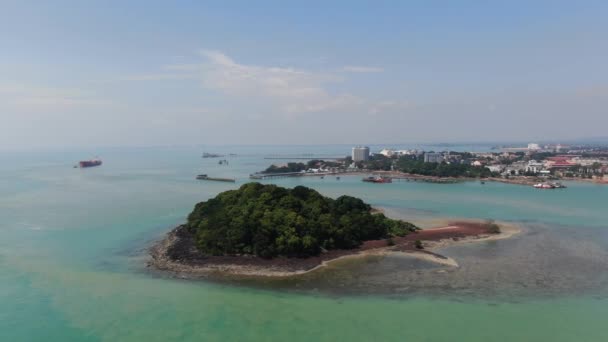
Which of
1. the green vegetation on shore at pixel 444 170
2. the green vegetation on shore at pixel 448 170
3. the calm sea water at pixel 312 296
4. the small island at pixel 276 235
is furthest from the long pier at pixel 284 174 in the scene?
the small island at pixel 276 235

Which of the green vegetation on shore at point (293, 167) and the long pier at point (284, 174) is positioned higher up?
the green vegetation on shore at point (293, 167)

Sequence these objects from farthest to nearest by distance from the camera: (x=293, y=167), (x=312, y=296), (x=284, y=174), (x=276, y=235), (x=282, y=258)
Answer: (x=293, y=167) → (x=284, y=174) → (x=276, y=235) → (x=282, y=258) → (x=312, y=296)

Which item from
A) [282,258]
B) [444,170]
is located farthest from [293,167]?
[282,258]

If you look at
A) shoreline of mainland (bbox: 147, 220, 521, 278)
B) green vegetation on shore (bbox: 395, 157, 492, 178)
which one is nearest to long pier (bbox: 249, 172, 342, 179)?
green vegetation on shore (bbox: 395, 157, 492, 178)

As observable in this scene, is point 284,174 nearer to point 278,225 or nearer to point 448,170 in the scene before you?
point 448,170

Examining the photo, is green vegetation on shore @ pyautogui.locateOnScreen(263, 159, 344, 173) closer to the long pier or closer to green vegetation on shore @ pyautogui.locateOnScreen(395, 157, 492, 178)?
the long pier

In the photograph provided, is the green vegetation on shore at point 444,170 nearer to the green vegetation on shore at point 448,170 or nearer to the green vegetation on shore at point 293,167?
the green vegetation on shore at point 448,170
